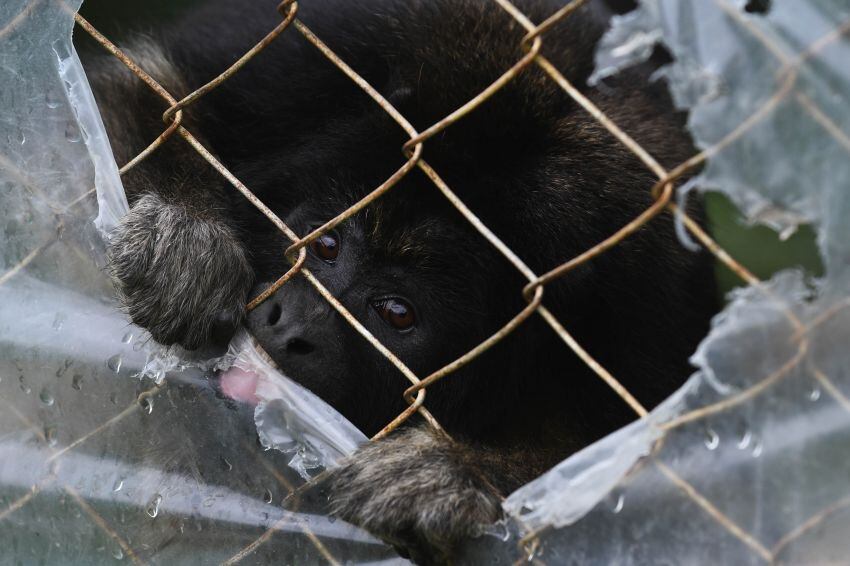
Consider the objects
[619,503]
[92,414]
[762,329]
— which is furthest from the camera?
[92,414]

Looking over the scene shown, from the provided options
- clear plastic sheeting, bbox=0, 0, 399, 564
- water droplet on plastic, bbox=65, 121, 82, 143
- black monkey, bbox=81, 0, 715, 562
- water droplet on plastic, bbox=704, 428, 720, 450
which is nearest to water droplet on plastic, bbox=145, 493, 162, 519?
clear plastic sheeting, bbox=0, 0, 399, 564

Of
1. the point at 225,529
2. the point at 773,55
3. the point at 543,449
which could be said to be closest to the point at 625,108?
the point at 543,449

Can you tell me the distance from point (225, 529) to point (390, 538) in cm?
42

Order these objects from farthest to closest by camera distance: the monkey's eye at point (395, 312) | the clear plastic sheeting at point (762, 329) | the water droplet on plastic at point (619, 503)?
1. the monkey's eye at point (395, 312)
2. the water droplet on plastic at point (619, 503)
3. the clear plastic sheeting at point (762, 329)

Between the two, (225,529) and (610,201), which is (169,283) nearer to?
(225,529)

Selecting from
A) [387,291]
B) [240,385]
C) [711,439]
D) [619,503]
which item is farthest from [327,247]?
[711,439]

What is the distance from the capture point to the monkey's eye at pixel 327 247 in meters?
3.15

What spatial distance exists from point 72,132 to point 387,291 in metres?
1.11

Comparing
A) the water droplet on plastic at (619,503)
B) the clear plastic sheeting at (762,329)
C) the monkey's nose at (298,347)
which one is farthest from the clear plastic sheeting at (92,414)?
the clear plastic sheeting at (762,329)

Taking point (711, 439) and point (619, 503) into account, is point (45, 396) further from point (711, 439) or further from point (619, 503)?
point (711, 439)

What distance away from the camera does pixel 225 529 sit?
8.04ft

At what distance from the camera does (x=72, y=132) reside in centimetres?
247

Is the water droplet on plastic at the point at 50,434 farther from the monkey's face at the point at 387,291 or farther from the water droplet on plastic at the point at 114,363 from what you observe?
the monkey's face at the point at 387,291

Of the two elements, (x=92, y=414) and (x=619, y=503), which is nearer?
(x=619, y=503)
